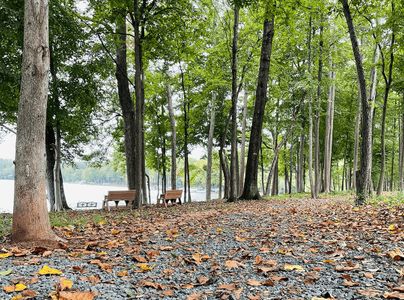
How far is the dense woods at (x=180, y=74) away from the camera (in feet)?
29.2

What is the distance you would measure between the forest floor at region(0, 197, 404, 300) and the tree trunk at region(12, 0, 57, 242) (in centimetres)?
40

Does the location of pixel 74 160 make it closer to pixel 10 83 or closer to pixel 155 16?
pixel 10 83

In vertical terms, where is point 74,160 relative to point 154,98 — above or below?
below

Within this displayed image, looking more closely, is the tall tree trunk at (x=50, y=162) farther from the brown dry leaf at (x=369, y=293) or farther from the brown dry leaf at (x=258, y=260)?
the brown dry leaf at (x=369, y=293)

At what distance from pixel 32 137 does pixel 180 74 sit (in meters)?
17.8

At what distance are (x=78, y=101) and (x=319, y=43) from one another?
11.8 meters

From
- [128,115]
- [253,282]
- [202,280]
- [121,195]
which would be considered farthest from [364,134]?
[128,115]

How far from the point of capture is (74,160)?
2095 centimetres

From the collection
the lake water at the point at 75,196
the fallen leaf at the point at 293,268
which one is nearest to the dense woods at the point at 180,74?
the fallen leaf at the point at 293,268

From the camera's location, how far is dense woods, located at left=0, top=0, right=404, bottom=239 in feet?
29.2

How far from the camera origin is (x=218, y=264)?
3.76 meters

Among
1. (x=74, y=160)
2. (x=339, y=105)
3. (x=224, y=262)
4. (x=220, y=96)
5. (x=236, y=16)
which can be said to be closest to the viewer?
(x=224, y=262)

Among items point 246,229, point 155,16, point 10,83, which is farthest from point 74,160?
point 246,229

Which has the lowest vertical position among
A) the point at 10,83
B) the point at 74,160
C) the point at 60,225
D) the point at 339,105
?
the point at 60,225
